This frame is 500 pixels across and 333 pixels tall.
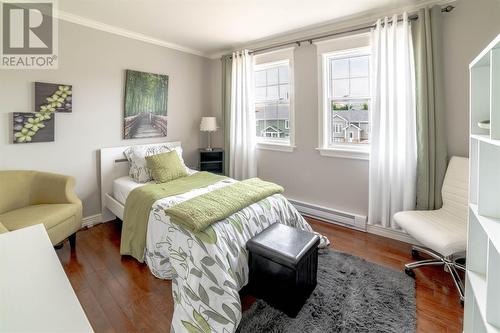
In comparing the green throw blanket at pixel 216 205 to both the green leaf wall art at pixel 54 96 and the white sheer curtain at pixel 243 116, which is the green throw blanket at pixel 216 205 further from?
the green leaf wall art at pixel 54 96

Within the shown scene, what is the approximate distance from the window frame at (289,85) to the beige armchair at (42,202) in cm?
254

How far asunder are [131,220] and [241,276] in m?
1.30

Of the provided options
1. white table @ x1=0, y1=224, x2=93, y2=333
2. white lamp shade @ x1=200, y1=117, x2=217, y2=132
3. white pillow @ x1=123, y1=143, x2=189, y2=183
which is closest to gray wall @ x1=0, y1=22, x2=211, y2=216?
white pillow @ x1=123, y1=143, x2=189, y2=183

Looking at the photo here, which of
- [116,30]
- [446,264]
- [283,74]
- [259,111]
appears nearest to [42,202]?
[116,30]

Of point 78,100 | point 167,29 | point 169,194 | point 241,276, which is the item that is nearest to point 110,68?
point 78,100

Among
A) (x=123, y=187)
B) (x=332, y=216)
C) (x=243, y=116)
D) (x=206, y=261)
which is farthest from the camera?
(x=243, y=116)

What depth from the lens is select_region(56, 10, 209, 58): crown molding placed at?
9.52 feet

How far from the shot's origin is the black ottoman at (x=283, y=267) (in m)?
1.75

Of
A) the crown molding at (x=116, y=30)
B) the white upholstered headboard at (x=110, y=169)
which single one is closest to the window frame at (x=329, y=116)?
the crown molding at (x=116, y=30)

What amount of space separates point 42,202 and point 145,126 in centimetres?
154

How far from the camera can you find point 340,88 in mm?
3291

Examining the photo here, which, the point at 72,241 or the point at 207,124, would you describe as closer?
the point at 72,241

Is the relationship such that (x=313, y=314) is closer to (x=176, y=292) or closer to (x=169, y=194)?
(x=176, y=292)

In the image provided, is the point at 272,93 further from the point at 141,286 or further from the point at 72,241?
the point at 72,241
